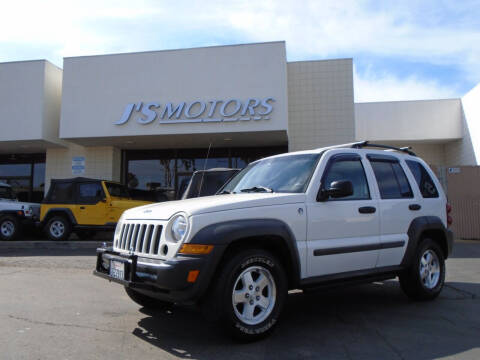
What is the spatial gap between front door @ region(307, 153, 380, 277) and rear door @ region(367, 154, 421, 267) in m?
0.15

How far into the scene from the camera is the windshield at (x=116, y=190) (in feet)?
40.1

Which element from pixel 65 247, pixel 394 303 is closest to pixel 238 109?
pixel 65 247

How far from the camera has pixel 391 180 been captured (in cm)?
497

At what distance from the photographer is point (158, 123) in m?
14.1

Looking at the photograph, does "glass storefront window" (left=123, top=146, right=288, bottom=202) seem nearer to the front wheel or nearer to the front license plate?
the front license plate

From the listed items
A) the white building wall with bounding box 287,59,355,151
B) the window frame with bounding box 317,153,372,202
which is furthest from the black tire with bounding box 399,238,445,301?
the white building wall with bounding box 287,59,355,151

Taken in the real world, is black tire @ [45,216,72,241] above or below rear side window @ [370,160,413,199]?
below

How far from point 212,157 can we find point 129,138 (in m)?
3.61

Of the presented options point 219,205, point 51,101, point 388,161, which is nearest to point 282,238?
point 219,205

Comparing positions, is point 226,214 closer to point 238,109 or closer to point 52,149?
point 238,109

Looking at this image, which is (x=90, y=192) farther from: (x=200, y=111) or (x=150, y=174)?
(x=150, y=174)

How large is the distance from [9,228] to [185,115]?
650 centimetres

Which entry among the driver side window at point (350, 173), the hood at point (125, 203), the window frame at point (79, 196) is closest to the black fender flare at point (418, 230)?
the driver side window at point (350, 173)

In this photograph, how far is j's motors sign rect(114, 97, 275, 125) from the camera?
44.5 feet
